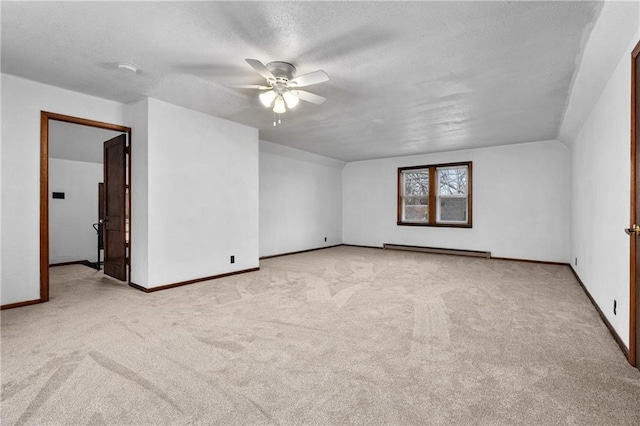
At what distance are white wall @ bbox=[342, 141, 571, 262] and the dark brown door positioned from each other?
5923 mm

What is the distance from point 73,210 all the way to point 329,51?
703cm

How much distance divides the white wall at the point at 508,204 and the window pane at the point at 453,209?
0.95 feet

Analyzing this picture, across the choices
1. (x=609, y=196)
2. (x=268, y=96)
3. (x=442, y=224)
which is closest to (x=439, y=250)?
(x=442, y=224)

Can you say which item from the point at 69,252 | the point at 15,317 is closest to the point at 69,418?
the point at 15,317

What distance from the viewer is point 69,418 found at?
1.62 metres

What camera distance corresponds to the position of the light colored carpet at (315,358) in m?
1.69

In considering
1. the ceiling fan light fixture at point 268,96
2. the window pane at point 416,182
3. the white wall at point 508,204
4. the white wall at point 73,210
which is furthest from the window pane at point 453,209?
the white wall at point 73,210

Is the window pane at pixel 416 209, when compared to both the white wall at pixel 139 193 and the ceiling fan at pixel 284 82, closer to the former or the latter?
the ceiling fan at pixel 284 82

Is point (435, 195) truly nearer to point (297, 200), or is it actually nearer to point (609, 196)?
point (297, 200)

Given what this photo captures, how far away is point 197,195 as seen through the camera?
4531 millimetres

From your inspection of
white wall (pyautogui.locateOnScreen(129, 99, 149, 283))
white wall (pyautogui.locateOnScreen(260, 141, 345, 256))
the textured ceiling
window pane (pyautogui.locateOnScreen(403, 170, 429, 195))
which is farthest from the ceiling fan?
window pane (pyautogui.locateOnScreen(403, 170, 429, 195))

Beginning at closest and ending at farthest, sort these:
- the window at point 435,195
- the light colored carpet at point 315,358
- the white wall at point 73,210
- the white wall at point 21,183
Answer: the light colored carpet at point 315,358 → the white wall at point 21,183 → the white wall at point 73,210 → the window at point 435,195

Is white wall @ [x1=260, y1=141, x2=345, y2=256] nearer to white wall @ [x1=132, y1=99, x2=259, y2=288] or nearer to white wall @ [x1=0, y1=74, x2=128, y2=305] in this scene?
white wall @ [x1=132, y1=99, x2=259, y2=288]

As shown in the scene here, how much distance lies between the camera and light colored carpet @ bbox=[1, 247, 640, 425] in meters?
1.69
